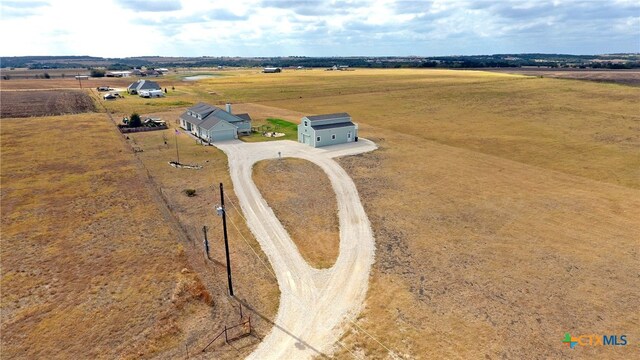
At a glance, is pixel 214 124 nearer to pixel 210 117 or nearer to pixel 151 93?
pixel 210 117

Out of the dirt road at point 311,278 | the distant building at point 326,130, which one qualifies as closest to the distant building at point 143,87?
the distant building at point 326,130

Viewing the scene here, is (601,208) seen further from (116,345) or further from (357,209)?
(116,345)

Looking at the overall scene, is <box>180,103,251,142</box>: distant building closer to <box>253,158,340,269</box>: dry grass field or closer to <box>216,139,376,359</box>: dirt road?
<box>253,158,340,269</box>: dry grass field

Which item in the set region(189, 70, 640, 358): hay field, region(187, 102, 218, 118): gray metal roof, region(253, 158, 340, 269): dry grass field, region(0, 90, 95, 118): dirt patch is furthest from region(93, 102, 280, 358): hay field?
region(0, 90, 95, 118): dirt patch

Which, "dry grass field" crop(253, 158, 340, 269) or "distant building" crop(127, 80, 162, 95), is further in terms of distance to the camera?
"distant building" crop(127, 80, 162, 95)

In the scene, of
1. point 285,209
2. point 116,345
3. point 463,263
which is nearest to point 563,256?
point 463,263
